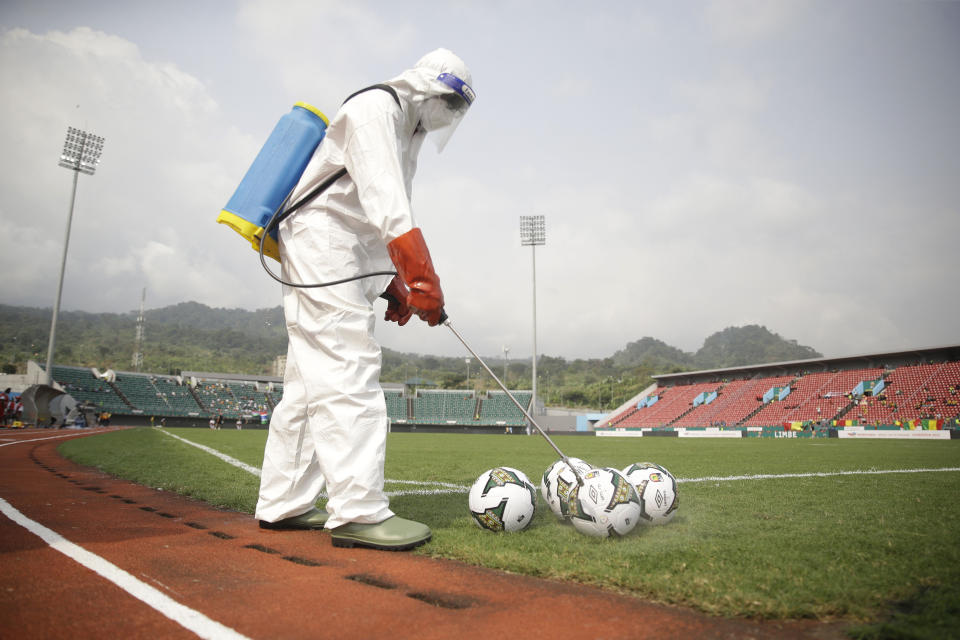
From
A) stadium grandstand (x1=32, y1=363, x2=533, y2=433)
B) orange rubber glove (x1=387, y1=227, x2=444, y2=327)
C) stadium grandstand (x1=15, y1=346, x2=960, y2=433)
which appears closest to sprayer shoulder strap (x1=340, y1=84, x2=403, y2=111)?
orange rubber glove (x1=387, y1=227, x2=444, y2=327)

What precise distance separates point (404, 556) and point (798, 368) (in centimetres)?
4817

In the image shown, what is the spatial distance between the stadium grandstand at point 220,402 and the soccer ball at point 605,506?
35.3m

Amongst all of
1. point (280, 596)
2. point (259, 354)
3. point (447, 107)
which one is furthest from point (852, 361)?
point (259, 354)

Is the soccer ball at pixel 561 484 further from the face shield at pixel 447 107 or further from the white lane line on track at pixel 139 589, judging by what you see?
the face shield at pixel 447 107

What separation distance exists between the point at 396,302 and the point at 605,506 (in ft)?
5.96

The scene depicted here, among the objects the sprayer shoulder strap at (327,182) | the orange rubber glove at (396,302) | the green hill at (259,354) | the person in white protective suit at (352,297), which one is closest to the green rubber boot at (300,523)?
the person in white protective suit at (352,297)

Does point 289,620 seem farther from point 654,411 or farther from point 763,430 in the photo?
point 654,411

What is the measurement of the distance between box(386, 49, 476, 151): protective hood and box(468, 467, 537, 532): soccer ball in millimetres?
2192

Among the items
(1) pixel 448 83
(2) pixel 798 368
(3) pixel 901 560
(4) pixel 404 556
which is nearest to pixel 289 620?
(4) pixel 404 556

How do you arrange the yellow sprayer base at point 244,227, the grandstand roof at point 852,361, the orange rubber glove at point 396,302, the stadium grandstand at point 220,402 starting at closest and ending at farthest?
the yellow sprayer base at point 244,227
the orange rubber glove at point 396,302
the grandstand roof at point 852,361
the stadium grandstand at point 220,402

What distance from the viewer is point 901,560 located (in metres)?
2.32

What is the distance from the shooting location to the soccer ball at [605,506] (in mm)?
2895

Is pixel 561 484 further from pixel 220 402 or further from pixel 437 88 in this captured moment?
pixel 220 402

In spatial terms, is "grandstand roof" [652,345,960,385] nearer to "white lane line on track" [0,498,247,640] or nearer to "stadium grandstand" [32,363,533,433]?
"stadium grandstand" [32,363,533,433]
